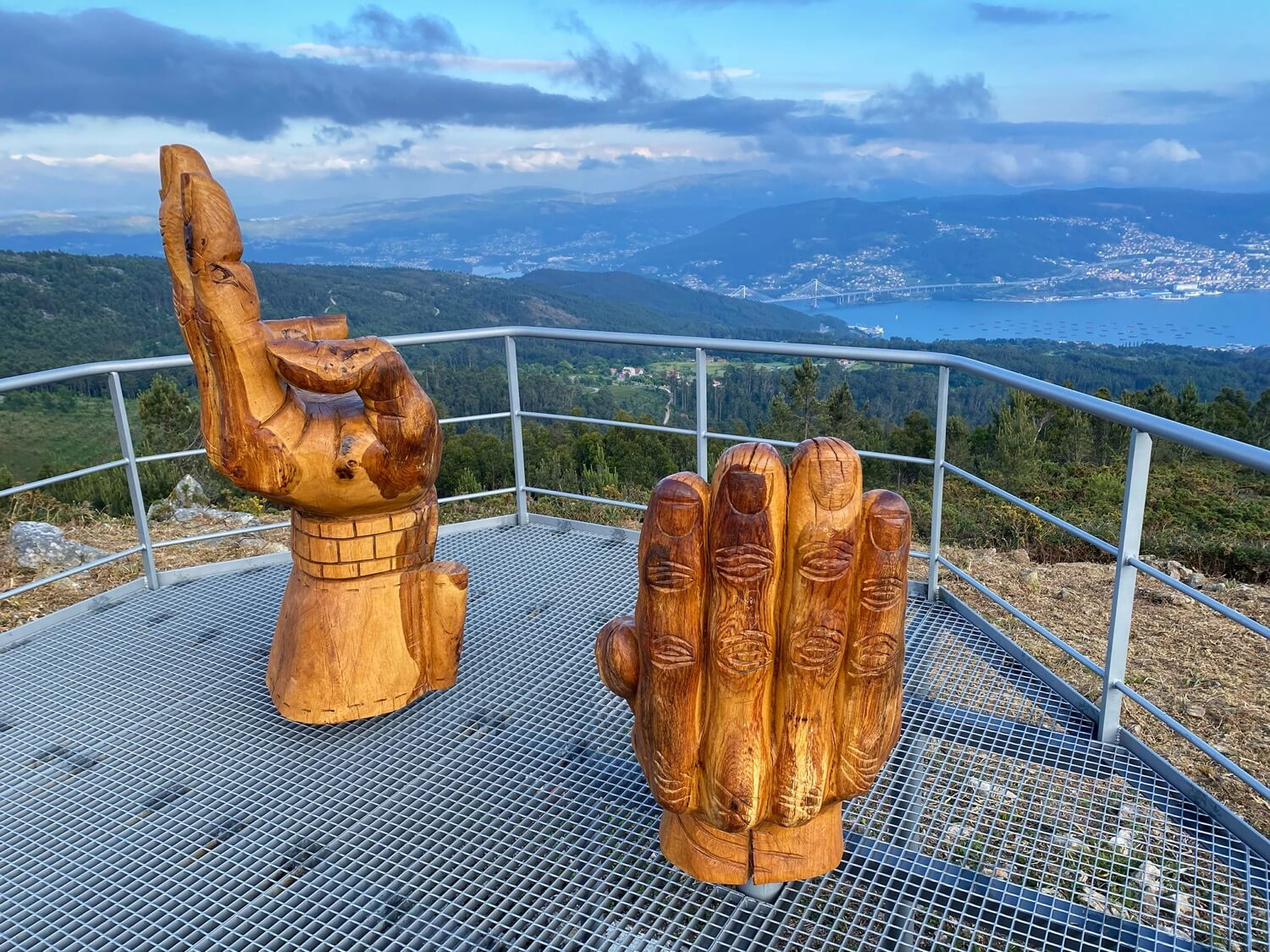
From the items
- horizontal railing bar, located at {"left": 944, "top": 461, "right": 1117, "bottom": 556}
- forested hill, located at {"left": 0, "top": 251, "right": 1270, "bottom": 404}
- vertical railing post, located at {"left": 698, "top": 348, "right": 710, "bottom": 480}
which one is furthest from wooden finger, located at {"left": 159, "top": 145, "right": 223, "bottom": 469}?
forested hill, located at {"left": 0, "top": 251, "right": 1270, "bottom": 404}

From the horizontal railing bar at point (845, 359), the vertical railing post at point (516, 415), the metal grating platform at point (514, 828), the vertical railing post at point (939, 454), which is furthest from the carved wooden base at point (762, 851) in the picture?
the vertical railing post at point (516, 415)

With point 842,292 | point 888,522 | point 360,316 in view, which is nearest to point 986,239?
point 842,292

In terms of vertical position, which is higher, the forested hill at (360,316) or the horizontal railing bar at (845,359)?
the horizontal railing bar at (845,359)

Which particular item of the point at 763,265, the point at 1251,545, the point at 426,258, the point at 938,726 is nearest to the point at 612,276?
the point at 426,258

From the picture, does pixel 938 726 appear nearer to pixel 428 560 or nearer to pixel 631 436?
pixel 428 560

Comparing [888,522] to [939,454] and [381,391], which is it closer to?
[381,391]

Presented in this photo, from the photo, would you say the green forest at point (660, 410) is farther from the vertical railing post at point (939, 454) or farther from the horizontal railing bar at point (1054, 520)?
→ the horizontal railing bar at point (1054, 520)

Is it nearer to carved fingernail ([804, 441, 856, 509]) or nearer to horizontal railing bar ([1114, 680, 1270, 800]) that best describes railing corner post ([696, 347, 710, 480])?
horizontal railing bar ([1114, 680, 1270, 800])
